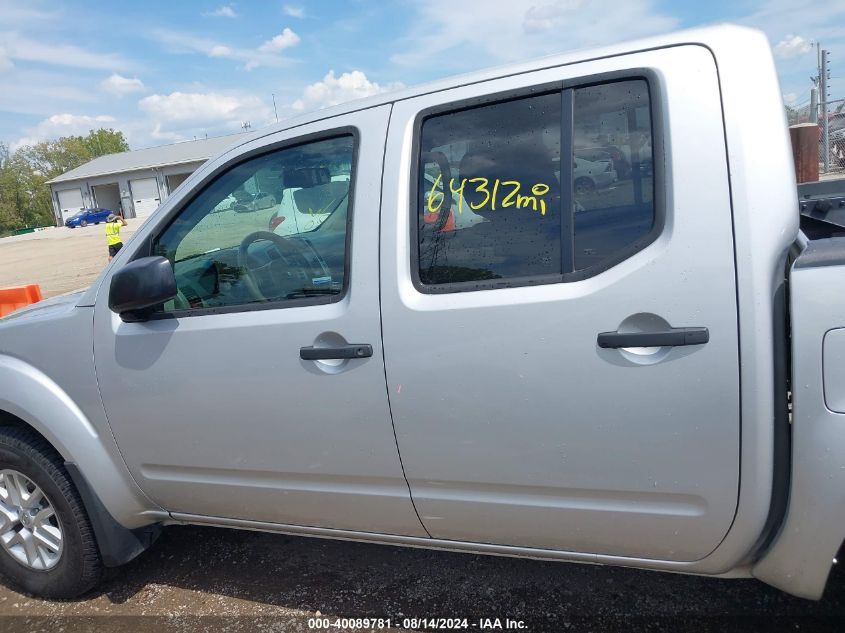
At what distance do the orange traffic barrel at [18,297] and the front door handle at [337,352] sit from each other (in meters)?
6.23

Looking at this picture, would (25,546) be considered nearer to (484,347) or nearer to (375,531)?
(375,531)

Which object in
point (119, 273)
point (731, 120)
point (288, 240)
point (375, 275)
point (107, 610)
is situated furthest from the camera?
point (107, 610)

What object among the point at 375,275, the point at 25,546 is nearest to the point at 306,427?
the point at 375,275

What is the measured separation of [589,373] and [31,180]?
81806 mm

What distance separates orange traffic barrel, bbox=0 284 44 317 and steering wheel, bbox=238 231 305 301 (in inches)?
225

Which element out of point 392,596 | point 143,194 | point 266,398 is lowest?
point 392,596

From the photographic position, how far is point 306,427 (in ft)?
6.96

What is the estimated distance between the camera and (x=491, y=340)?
183cm

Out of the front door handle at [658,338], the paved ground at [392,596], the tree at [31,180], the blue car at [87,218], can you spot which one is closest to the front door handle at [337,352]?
the front door handle at [658,338]

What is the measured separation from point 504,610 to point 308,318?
4.64ft

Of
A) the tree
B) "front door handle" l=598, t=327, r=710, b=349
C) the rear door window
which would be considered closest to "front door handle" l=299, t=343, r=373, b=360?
the rear door window

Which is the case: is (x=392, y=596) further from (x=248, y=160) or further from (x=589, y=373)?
(x=248, y=160)

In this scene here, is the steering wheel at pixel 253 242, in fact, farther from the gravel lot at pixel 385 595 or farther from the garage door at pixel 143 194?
the garage door at pixel 143 194

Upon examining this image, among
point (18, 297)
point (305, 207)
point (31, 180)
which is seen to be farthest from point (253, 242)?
point (31, 180)
